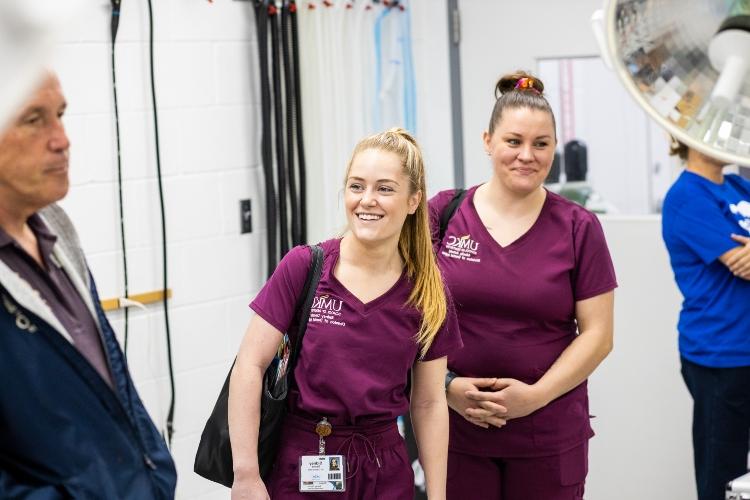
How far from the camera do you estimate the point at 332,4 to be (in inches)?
136

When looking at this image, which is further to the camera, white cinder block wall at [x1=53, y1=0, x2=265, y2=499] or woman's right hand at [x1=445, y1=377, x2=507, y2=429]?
white cinder block wall at [x1=53, y1=0, x2=265, y2=499]

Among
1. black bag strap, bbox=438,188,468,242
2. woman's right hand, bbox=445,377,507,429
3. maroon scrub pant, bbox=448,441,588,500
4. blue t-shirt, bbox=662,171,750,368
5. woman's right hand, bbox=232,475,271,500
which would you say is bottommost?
maroon scrub pant, bbox=448,441,588,500

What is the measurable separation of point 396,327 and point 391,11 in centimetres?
198

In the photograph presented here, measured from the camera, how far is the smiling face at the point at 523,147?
2.29m

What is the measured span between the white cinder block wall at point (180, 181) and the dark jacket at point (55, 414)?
5.19 ft

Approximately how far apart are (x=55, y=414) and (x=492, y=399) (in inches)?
46.0

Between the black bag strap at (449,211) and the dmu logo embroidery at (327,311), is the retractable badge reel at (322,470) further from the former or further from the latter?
the black bag strap at (449,211)

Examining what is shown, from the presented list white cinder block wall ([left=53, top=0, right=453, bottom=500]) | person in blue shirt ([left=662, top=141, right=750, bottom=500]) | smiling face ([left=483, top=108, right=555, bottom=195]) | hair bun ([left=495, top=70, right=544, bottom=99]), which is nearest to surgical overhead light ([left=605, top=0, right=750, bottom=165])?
smiling face ([left=483, top=108, right=555, bottom=195])

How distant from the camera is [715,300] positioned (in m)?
2.78

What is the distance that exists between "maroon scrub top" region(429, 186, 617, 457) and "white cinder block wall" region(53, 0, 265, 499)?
3.71 ft

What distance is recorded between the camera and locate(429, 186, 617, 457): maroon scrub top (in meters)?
2.26

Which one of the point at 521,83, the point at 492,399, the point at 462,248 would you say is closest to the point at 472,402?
the point at 492,399

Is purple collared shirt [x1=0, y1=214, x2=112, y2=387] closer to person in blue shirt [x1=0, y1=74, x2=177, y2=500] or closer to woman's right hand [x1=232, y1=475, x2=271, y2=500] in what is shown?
person in blue shirt [x1=0, y1=74, x2=177, y2=500]

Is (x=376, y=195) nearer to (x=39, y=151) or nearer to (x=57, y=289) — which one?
(x=57, y=289)
